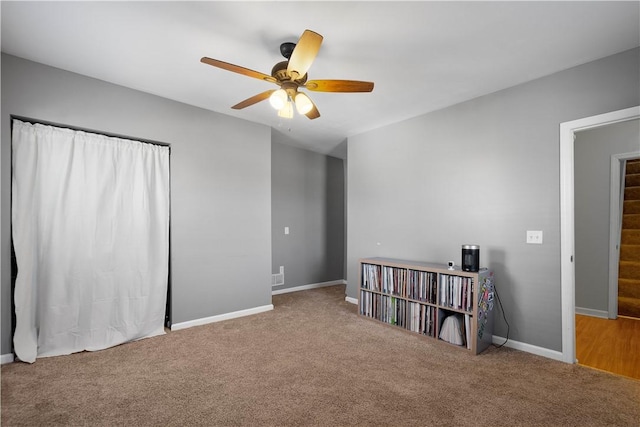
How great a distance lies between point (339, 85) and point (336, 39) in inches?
13.7

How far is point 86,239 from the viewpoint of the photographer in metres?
2.79

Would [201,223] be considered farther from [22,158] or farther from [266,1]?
[266,1]

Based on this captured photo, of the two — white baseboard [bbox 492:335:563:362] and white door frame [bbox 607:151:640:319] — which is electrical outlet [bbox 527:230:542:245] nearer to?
white baseboard [bbox 492:335:563:362]

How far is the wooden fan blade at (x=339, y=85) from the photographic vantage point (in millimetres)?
2141

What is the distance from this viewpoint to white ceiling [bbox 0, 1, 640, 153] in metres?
1.92

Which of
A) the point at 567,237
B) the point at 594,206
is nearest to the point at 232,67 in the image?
the point at 567,237

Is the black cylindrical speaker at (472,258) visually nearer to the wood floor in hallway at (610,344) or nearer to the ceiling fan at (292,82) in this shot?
the wood floor in hallway at (610,344)

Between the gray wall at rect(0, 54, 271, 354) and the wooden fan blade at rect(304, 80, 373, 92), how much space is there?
1.86 metres

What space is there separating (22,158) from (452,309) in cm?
398

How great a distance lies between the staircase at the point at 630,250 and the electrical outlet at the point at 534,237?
2250 mm

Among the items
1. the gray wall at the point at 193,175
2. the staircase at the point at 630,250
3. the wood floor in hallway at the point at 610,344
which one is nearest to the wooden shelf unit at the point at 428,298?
the wood floor in hallway at the point at 610,344

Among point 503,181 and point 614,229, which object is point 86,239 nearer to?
point 503,181

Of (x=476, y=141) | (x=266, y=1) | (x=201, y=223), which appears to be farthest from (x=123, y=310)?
(x=476, y=141)

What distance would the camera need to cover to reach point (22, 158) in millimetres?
2527
